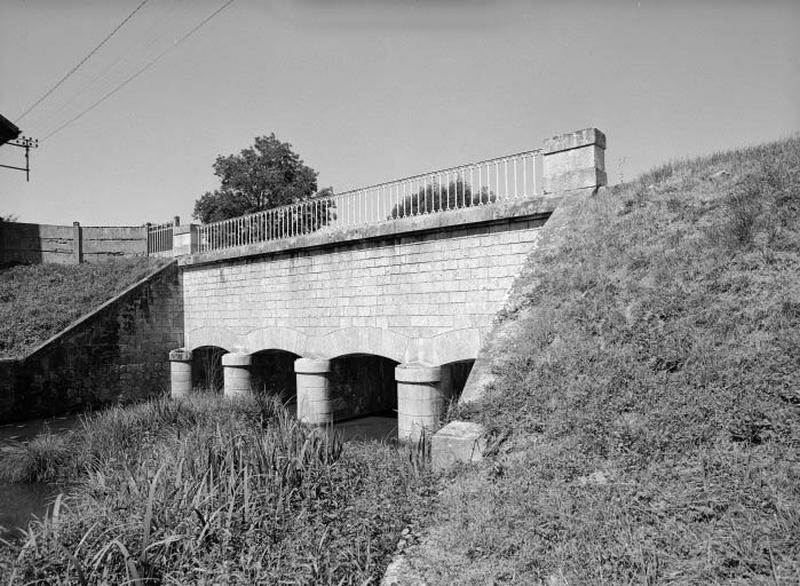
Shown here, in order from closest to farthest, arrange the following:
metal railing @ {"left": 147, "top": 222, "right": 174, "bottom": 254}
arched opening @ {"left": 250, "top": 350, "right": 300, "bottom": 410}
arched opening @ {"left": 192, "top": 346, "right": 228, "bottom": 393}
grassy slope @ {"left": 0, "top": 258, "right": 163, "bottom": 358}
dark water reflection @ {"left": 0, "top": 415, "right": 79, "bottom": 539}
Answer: dark water reflection @ {"left": 0, "top": 415, "right": 79, "bottom": 539} < grassy slope @ {"left": 0, "top": 258, "right": 163, "bottom": 358} < arched opening @ {"left": 250, "top": 350, "right": 300, "bottom": 410} < arched opening @ {"left": 192, "top": 346, "right": 228, "bottom": 393} < metal railing @ {"left": 147, "top": 222, "right": 174, "bottom": 254}

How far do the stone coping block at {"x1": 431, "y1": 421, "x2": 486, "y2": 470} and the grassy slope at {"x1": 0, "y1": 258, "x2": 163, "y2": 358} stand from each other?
12.2 m

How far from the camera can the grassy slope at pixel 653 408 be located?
304 centimetres

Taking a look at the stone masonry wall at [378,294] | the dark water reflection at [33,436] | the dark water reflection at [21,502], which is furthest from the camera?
the stone masonry wall at [378,294]

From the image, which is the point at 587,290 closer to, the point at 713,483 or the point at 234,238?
the point at 713,483

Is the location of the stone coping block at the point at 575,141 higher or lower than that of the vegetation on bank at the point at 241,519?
higher

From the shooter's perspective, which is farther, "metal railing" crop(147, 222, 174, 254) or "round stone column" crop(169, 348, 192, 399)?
"metal railing" crop(147, 222, 174, 254)

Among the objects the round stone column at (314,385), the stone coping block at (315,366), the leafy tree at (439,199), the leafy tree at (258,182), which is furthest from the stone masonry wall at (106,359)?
the leafy tree at (258,182)

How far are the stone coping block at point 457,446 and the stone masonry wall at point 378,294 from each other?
12.1 feet

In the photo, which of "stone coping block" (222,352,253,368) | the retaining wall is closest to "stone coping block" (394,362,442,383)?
"stone coping block" (222,352,253,368)

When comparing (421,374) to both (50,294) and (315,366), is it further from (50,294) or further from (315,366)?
(50,294)

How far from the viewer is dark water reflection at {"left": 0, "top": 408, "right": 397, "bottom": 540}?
20.5 feet

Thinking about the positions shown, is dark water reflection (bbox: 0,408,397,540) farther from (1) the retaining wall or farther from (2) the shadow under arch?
(1) the retaining wall

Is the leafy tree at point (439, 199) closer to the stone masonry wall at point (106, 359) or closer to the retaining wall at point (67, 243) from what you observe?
the stone masonry wall at point (106, 359)

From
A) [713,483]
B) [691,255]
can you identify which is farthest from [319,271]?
[713,483]
